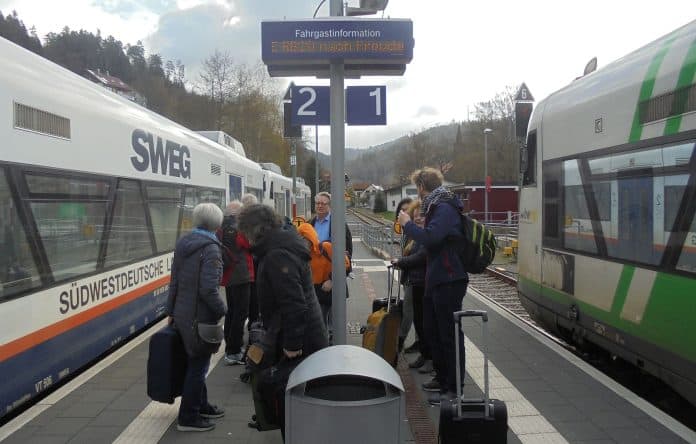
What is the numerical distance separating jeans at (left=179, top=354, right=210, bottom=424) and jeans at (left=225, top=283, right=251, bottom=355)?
5.17ft

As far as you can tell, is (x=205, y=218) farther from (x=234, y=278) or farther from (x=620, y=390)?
(x=620, y=390)

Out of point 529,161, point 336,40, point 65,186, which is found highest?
point 336,40

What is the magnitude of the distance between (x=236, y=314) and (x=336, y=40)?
2850 mm

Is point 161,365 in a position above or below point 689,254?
below

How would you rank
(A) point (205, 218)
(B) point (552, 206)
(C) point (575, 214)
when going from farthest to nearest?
(B) point (552, 206)
(C) point (575, 214)
(A) point (205, 218)

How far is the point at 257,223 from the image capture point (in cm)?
354

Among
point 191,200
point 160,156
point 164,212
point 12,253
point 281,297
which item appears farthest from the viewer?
point 191,200

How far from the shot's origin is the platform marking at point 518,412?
4.09 meters

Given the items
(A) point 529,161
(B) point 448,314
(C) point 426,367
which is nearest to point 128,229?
(C) point 426,367

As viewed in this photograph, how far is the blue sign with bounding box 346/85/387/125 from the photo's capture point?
520cm

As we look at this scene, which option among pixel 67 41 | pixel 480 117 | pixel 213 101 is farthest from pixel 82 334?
pixel 67 41

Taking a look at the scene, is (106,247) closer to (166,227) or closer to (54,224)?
(54,224)

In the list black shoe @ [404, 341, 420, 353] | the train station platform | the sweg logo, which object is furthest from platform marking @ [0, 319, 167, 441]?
black shoe @ [404, 341, 420, 353]

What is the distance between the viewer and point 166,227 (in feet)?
26.8
